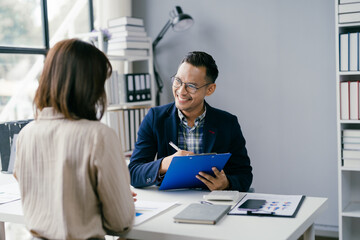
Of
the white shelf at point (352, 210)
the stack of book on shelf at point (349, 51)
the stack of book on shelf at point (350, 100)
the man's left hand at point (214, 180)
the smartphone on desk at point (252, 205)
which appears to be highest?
the stack of book on shelf at point (349, 51)

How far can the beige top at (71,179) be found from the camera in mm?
1274

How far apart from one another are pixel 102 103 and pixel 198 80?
0.93 metres

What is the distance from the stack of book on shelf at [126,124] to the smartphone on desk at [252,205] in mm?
2020

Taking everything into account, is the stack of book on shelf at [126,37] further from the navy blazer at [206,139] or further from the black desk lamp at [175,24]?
the navy blazer at [206,139]

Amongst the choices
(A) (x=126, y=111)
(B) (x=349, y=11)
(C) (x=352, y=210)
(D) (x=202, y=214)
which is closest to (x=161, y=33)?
(A) (x=126, y=111)

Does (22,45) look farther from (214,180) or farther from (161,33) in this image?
(214,180)

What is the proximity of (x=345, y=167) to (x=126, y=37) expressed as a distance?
1.99 metres

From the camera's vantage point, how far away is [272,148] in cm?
365

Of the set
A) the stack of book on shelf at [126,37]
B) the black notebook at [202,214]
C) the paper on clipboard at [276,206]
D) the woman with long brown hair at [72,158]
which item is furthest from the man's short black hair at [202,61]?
the stack of book on shelf at [126,37]

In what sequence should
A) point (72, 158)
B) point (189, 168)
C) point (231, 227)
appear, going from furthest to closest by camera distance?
point (189, 168)
point (231, 227)
point (72, 158)

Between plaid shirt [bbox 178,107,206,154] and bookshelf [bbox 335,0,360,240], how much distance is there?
1207mm

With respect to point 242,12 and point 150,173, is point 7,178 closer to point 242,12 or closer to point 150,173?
point 150,173

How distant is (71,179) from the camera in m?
1.29

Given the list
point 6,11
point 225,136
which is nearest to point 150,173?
point 225,136
